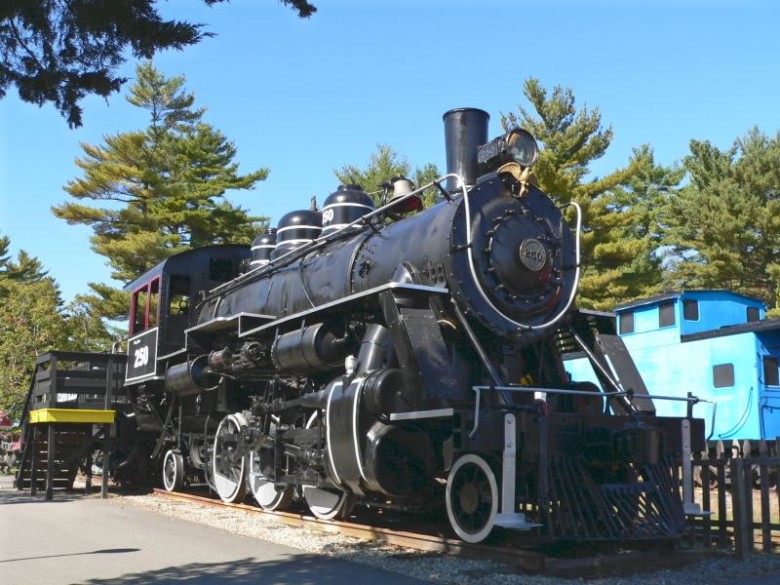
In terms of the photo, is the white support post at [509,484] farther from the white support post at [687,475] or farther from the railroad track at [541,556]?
the white support post at [687,475]

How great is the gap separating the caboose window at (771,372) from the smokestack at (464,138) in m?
8.91

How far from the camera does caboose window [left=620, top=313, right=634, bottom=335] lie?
57.2 feet

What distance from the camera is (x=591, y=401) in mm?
7801

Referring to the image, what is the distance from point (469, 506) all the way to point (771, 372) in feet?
33.8

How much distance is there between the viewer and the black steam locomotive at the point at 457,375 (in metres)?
6.57

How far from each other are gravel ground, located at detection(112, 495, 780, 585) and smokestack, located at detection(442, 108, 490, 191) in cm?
378

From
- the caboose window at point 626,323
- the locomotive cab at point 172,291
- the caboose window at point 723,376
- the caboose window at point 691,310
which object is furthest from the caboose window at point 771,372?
the locomotive cab at point 172,291

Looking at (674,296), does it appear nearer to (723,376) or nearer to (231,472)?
(723,376)

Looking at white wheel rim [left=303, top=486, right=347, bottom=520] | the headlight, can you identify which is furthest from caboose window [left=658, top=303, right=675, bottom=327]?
white wheel rim [left=303, top=486, right=347, bottom=520]

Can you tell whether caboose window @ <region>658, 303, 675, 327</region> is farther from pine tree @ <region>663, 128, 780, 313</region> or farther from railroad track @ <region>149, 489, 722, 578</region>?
pine tree @ <region>663, 128, 780, 313</region>

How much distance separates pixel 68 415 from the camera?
44.7 feet

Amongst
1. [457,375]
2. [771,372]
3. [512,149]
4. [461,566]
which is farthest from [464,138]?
[771,372]

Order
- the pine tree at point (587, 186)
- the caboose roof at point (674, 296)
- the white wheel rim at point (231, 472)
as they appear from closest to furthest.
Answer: the white wheel rim at point (231, 472) < the caboose roof at point (674, 296) < the pine tree at point (587, 186)

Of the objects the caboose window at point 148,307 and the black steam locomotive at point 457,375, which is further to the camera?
the caboose window at point 148,307
